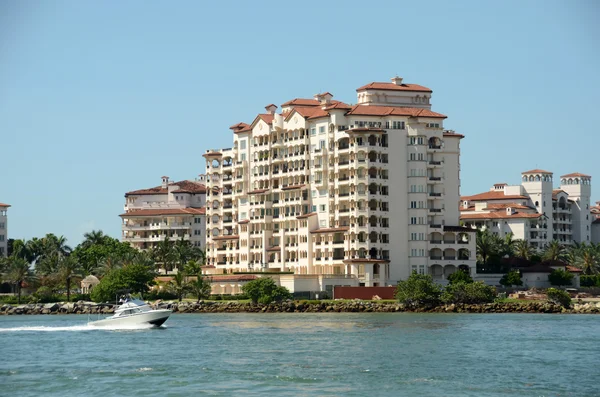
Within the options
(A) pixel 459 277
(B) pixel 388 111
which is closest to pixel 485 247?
(A) pixel 459 277

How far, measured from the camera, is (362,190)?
158875mm

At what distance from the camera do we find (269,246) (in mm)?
174625

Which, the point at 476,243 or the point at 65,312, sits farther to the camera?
the point at 476,243

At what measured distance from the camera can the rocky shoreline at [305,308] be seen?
137 meters

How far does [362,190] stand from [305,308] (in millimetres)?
20751

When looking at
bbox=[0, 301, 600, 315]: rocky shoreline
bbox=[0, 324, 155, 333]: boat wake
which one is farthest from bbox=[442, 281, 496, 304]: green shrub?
bbox=[0, 324, 155, 333]: boat wake

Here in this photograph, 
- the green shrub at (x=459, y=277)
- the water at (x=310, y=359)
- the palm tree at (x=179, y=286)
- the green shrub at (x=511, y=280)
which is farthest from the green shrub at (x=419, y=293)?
the palm tree at (x=179, y=286)

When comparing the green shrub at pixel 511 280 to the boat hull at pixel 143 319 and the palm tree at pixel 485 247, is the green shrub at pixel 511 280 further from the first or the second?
the boat hull at pixel 143 319

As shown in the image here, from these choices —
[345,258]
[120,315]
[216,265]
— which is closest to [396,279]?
[345,258]

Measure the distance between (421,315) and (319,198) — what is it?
39550 mm

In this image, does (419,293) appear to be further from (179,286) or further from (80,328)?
(80,328)

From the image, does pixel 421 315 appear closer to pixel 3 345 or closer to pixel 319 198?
pixel 319 198

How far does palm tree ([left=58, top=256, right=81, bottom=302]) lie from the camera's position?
16462 centimetres

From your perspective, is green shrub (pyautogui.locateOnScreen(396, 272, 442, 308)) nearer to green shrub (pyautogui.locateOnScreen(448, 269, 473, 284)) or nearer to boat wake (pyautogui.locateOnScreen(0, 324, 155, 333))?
green shrub (pyautogui.locateOnScreen(448, 269, 473, 284))
